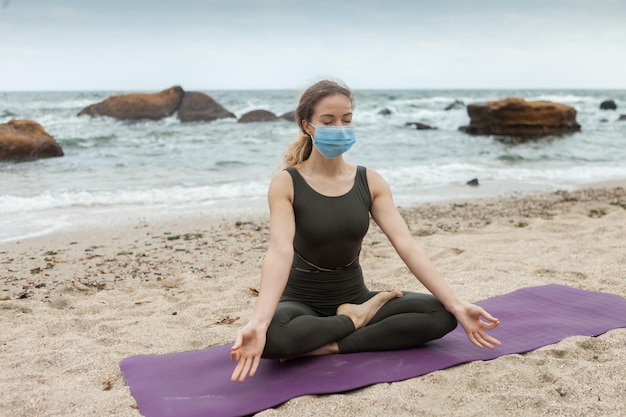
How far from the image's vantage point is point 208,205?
978cm

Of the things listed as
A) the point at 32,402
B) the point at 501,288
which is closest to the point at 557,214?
the point at 501,288

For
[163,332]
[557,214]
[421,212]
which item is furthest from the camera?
[421,212]

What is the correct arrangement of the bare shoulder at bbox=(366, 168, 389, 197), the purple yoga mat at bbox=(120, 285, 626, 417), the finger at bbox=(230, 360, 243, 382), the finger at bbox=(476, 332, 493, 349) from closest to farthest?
the finger at bbox=(230, 360, 243, 382) → the purple yoga mat at bbox=(120, 285, 626, 417) → the finger at bbox=(476, 332, 493, 349) → the bare shoulder at bbox=(366, 168, 389, 197)

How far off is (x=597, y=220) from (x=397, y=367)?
5.10m

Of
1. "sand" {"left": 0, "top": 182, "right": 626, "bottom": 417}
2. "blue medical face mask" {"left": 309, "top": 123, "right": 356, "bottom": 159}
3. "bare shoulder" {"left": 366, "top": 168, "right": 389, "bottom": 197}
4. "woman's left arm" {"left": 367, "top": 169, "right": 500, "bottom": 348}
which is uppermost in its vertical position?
"blue medical face mask" {"left": 309, "top": 123, "right": 356, "bottom": 159}

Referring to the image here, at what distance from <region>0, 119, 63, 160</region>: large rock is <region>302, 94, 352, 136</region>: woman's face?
14164mm

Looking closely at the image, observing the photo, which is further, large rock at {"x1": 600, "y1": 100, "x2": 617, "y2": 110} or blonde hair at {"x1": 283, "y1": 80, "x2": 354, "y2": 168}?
large rock at {"x1": 600, "y1": 100, "x2": 617, "y2": 110}

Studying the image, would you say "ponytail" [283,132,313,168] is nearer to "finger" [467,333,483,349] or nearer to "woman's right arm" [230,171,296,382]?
"woman's right arm" [230,171,296,382]

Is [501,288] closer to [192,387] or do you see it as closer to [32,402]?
[192,387]

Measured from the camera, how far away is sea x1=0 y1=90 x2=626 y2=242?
9484 millimetres

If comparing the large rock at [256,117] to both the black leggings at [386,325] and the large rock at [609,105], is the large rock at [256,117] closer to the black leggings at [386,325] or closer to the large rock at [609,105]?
the large rock at [609,105]

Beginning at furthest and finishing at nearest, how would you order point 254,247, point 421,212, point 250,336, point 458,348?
point 421,212, point 254,247, point 458,348, point 250,336

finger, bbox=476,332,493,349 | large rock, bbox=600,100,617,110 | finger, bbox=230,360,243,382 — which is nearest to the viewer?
finger, bbox=230,360,243,382

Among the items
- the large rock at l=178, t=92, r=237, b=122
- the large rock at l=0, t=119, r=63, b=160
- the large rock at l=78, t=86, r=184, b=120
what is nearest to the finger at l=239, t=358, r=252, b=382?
the large rock at l=0, t=119, r=63, b=160
